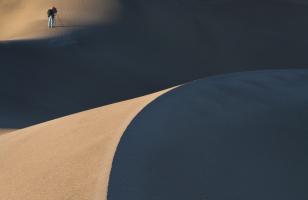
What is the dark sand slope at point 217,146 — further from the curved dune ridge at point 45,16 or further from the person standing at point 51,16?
the person standing at point 51,16

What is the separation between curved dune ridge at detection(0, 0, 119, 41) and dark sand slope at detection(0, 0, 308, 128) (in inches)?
20.1

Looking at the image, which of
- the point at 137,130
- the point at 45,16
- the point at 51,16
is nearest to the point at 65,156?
the point at 137,130

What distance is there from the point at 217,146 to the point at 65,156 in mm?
1310

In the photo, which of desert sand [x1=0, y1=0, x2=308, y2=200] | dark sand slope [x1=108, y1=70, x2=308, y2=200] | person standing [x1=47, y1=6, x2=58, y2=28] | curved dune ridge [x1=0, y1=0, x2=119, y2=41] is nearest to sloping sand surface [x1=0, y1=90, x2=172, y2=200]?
desert sand [x1=0, y1=0, x2=308, y2=200]

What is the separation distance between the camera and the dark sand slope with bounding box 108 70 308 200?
3932 mm

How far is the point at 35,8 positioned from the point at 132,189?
17949 mm

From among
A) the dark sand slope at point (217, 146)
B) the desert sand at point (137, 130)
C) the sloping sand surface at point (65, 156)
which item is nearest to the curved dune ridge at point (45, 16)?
the desert sand at point (137, 130)

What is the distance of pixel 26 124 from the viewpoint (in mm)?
10078

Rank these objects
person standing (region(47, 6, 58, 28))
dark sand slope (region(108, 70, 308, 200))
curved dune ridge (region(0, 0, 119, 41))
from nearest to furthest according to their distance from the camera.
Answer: dark sand slope (region(108, 70, 308, 200)) < person standing (region(47, 6, 58, 28)) < curved dune ridge (region(0, 0, 119, 41))

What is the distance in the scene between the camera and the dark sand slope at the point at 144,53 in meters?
12.8

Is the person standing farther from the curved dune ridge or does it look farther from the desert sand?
the desert sand

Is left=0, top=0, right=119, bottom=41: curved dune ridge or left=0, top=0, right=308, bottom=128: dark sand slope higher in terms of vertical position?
left=0, top=0, right=119, bottom=41: curved dune ridge

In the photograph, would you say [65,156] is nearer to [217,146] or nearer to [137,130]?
[137,130]

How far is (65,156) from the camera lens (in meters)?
4.48
